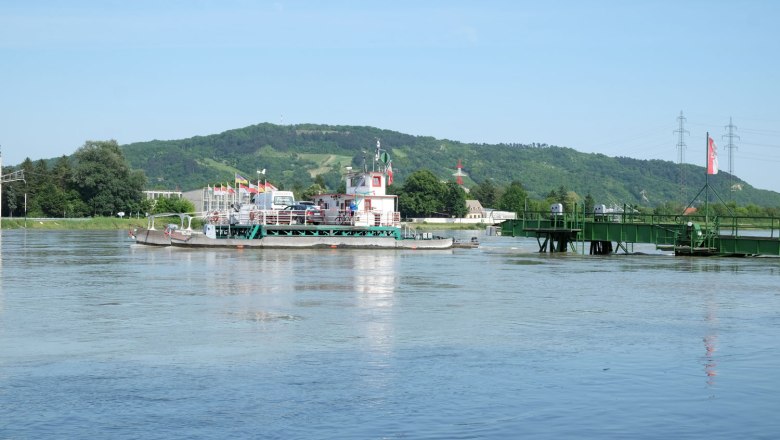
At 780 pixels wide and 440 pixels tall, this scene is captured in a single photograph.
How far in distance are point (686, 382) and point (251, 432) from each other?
33.0ft

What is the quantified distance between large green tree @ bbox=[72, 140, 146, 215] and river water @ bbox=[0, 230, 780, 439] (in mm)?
116833

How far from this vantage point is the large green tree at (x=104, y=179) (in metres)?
160

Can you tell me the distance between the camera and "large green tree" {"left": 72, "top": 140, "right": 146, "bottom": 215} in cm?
16012

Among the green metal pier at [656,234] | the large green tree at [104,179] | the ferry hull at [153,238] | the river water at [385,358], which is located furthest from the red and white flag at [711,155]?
the large green tree at [104,179]

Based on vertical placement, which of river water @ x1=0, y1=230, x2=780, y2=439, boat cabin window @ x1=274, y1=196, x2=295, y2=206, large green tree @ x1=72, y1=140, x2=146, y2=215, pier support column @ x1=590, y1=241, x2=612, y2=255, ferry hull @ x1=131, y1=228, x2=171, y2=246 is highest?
large green tree @ x1=72, y1=140, x2=146, y2=215

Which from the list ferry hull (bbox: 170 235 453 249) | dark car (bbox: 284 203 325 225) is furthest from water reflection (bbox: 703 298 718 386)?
dark car (bbox: 284 203 325 225)

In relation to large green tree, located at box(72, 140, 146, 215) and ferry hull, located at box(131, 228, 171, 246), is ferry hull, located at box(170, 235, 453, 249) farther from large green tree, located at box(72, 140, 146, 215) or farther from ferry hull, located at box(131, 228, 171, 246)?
large green tree, located at box(72, 140, 146, 215)

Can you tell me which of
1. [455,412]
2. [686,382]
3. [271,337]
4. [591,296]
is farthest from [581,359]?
[591,296]

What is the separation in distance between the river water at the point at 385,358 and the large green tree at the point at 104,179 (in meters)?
117

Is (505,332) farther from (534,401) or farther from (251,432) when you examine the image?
(251,432)

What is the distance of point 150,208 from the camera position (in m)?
169

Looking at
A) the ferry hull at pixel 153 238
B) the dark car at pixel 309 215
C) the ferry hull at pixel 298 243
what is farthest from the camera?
the dark car at pixel 309 215

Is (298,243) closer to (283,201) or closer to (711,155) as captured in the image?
(283,201)

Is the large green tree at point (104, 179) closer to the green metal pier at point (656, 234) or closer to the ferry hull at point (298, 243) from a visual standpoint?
the ferry hull at point (298, 243)
